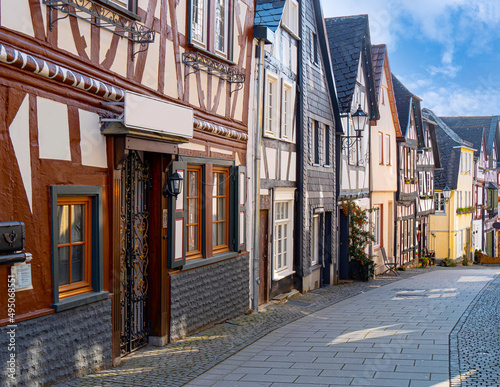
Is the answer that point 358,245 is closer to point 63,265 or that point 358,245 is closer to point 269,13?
point 269,13

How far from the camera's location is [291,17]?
1515cm

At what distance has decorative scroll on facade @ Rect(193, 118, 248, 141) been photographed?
991 centimetres

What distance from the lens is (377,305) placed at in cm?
1376

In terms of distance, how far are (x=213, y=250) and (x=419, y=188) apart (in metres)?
24.1

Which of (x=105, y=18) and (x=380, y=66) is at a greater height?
(x=380, y=66)

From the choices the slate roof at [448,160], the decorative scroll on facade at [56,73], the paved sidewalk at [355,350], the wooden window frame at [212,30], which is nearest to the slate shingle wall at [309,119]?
the paved sidewalk at [355,350]

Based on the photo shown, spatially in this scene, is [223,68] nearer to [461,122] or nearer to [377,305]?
[377,305]

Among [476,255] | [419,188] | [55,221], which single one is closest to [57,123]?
[55,221]

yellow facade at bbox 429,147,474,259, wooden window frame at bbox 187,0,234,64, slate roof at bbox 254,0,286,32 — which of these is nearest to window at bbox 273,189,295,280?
slate roof at bbox 254,0,286,32

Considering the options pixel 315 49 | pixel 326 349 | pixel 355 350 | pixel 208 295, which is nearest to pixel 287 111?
pixel 315 49

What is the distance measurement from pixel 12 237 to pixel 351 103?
15288 millimetres

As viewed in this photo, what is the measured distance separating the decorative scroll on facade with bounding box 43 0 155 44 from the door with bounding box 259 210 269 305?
19.8ft

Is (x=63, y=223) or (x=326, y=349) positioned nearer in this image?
(x=63, y=223)

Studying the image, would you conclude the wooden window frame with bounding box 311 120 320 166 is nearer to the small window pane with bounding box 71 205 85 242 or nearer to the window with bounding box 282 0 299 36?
the window with bounding box 282 0 299 36
